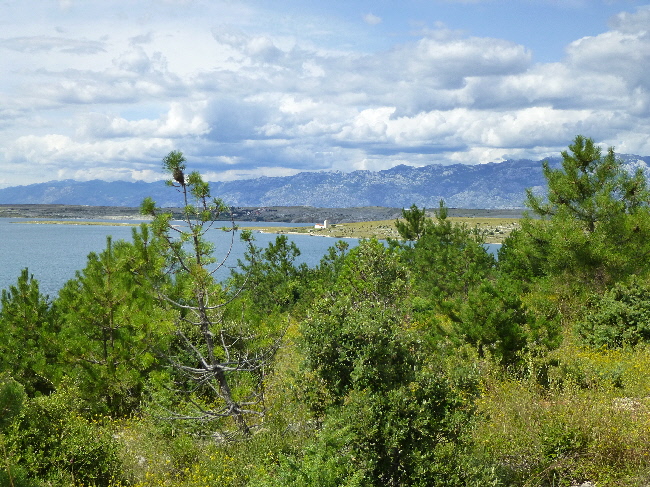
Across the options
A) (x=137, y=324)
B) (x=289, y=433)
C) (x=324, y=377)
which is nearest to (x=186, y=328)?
(x=137, y=324)

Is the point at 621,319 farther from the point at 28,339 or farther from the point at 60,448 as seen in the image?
the point at 28,339

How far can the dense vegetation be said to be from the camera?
679 cm

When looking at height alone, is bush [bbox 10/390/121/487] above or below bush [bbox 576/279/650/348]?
below

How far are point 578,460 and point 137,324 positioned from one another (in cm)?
895

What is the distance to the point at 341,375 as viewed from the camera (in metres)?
7.35

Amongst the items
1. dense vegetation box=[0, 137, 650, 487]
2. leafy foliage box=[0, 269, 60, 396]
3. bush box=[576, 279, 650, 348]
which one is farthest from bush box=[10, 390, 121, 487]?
bush box=[576, 279, 650, 348]

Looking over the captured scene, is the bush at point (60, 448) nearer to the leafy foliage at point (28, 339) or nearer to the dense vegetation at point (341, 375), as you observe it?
the dense vegetation at point (341, 375)

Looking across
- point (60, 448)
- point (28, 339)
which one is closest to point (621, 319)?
point (60, 448)

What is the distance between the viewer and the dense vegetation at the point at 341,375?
6793 millimetres

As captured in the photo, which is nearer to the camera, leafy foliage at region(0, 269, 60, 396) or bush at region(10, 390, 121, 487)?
bush at region(10, 390, 121, 487)

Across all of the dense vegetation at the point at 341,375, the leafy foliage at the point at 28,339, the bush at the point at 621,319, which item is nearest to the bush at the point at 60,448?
the dense vegetation at the point at 341,375

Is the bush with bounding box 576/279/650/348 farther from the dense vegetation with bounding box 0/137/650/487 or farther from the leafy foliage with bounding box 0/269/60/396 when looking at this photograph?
the leafy foliage with bounding box 0/269/60/396

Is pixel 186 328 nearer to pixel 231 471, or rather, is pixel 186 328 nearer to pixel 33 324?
pixel 33 324

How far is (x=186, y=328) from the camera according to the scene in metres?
13.5
